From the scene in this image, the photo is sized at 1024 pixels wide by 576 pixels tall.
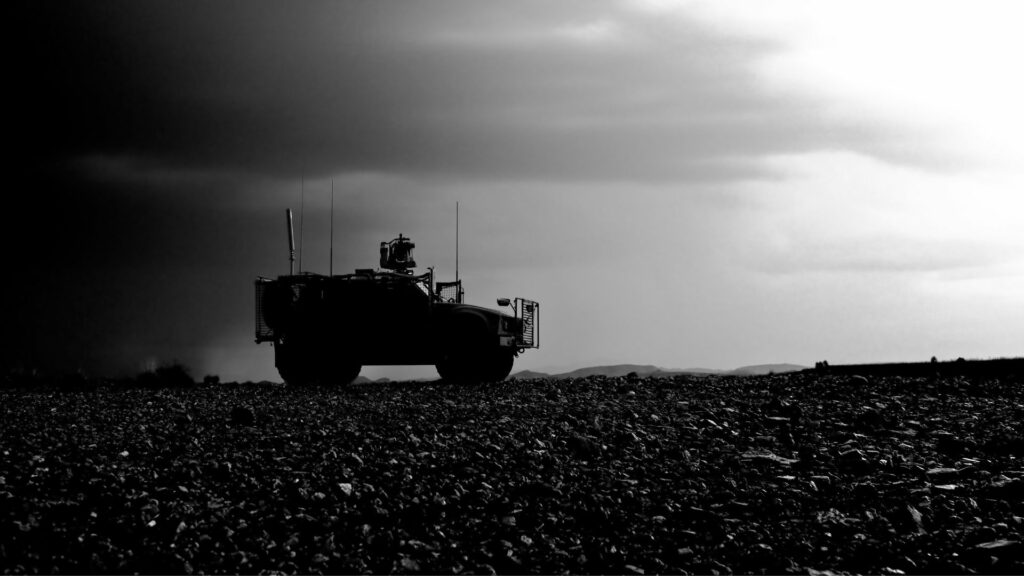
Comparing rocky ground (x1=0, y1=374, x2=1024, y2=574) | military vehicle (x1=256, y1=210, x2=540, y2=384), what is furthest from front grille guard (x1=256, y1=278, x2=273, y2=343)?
rocky ground (x1=0, y1=374, x2=1024, y2=574)

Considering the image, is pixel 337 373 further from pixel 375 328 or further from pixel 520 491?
pixel 520 491

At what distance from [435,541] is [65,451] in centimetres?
467

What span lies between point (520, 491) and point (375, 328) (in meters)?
11.5

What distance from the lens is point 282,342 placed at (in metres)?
19.1

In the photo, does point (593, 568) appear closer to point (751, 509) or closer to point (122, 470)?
point (751, 509)

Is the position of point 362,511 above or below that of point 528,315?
below

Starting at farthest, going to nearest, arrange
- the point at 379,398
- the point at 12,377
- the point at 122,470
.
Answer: the point at 12,377 → the point at 379,398 → the point at 122,470

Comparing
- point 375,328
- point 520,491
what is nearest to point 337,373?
point 375,328

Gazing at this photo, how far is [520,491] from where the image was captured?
7531 millimetres

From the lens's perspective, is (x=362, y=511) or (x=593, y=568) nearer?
(x=593, y=568)

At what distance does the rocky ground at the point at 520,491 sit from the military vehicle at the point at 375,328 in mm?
6424

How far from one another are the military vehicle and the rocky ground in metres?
6.42

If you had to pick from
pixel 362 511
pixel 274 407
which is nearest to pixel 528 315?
pixel 274 407

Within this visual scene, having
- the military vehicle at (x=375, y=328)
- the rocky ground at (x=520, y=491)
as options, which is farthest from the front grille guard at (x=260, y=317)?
the rocky ground at (x=520, y=491)
